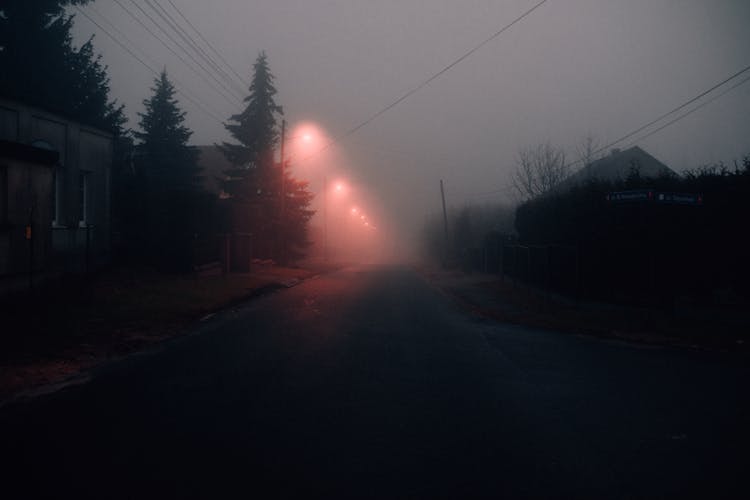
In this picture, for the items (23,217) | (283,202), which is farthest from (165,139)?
(23,217)

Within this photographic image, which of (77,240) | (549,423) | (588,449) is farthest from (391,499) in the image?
(77,240)

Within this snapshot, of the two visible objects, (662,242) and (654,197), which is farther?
(662,242)

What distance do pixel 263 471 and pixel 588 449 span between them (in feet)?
9.25

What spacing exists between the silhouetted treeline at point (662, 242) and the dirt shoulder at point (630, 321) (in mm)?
438

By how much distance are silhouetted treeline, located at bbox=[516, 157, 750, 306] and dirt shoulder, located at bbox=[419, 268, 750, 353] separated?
438 millimetres

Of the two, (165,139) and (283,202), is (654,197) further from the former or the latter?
(165,139)

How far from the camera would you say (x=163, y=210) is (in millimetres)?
21234

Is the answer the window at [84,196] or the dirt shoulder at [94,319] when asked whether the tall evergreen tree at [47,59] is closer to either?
the window at [84,196]

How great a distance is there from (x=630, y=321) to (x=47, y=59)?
32466mm

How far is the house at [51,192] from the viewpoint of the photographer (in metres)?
13.1

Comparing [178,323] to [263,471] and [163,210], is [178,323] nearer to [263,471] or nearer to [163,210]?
[263,471]

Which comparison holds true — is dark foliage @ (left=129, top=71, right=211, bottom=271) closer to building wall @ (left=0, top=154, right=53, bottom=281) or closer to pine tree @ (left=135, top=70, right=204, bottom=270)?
pine tree @ (left=135, top=70, right=204, bottom=270)

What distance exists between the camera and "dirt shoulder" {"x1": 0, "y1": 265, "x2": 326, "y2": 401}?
24.9ft

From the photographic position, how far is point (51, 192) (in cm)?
1493
